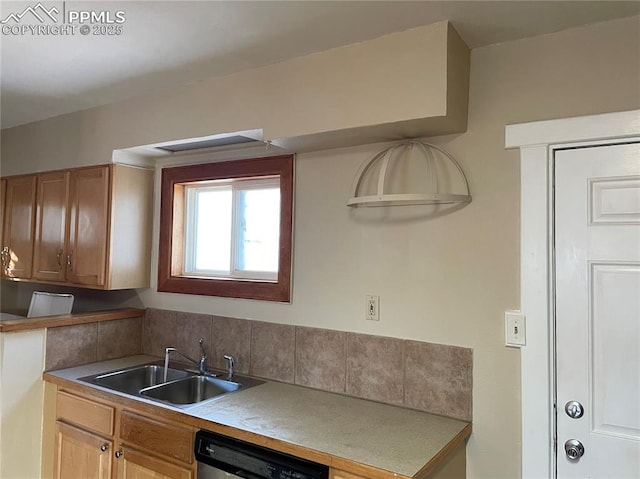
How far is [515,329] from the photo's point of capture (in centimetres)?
176

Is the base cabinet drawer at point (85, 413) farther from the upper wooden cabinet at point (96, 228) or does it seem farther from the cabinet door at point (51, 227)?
the cabinet door at point (51, 227)

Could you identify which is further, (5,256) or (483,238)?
(5,256)

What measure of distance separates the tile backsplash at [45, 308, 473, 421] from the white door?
379 millimetres

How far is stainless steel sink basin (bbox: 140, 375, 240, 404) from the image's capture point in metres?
2.38

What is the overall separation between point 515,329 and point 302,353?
1.01m

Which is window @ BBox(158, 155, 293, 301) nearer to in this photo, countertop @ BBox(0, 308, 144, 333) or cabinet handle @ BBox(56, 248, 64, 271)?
countertop @ BBox(0, 308, 144, 333)

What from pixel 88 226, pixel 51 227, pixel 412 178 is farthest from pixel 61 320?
pixel 412 178

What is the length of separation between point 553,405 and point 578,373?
15 centimetres

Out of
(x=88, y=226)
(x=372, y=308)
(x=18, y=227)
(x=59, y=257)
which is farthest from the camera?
(x=18, y=227)

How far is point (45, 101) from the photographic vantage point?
9.30ft

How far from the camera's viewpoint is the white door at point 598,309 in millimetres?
1591

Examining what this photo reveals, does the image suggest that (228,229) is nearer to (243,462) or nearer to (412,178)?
(412,178)

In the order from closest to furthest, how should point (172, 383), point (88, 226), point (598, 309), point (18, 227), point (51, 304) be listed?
point (598, 309)
point (172, 383)
point (88, 226)
point (51, 304)
point (18, 227)

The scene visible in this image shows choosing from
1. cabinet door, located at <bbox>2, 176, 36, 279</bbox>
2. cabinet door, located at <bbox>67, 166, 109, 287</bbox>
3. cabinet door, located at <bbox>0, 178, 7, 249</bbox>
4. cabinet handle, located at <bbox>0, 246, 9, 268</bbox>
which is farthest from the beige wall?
cabinet door, located at <bbox>0, 178, 7, 249</bbox>
